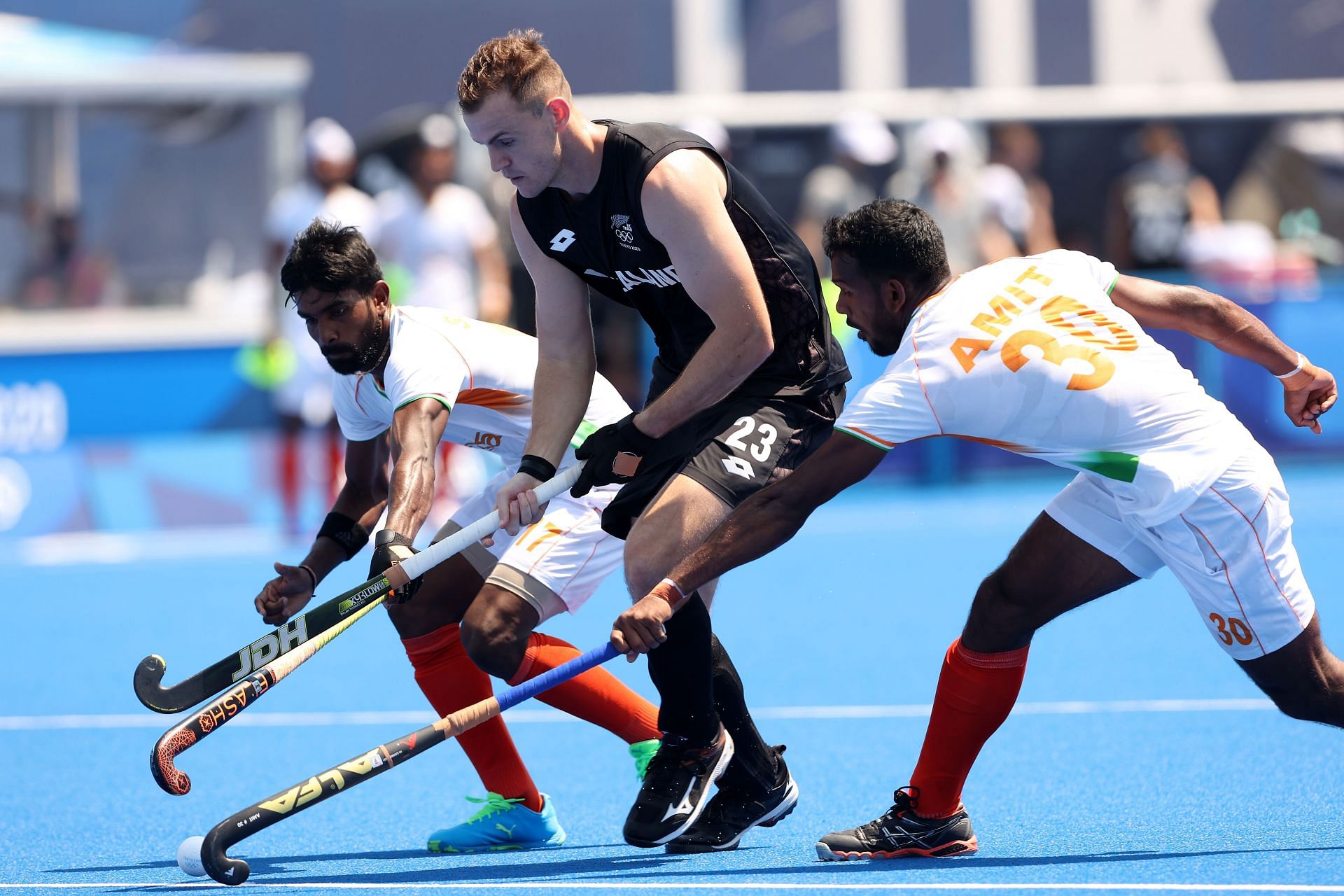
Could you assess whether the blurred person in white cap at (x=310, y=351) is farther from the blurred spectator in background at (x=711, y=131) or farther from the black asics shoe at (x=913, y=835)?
the black asics shoe at (x=913, y=835)

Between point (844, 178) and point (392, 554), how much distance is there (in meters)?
8.68

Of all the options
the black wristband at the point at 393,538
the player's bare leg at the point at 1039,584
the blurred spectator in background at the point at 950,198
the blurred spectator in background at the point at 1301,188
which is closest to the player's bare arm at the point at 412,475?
the black wristband at the point at 393,538

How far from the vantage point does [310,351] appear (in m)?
10.9

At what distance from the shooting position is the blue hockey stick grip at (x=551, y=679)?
4.06m

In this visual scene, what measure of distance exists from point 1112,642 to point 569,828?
333 centimetres

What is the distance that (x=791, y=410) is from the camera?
14.2ft

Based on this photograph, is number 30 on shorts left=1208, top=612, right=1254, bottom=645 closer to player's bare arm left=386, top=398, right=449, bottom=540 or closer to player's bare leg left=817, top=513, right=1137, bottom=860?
player's bare leg left=817, top=513, right=1137, bottom=860

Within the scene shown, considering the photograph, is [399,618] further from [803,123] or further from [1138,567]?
[803,123]

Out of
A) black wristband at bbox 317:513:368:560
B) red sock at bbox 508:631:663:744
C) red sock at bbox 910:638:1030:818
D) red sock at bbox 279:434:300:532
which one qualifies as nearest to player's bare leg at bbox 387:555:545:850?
red sock at bbox 508:631:663:744

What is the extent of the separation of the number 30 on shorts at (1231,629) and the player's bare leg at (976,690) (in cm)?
21

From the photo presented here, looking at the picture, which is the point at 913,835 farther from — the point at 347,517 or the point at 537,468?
the point at 347,517

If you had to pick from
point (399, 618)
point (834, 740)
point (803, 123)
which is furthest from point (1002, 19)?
point (399, 618)

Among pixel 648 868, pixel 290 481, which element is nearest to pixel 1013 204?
pixel 290 481

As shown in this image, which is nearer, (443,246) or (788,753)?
(788,753)
